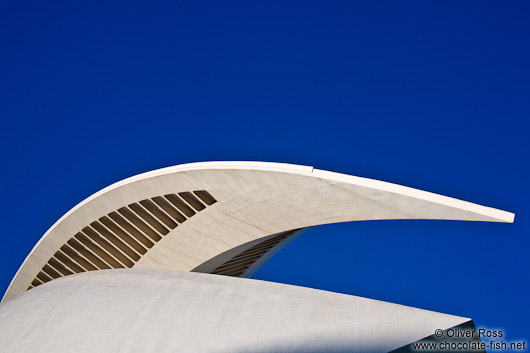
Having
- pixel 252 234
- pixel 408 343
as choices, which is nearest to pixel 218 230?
pixel 252 234

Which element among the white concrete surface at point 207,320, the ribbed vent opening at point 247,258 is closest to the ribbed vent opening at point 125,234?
the ribbed vent opening at point 247,258

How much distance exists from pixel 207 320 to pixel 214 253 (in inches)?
373

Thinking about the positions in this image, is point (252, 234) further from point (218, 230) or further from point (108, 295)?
point (108, 295)

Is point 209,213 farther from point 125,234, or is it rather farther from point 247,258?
point 247,258

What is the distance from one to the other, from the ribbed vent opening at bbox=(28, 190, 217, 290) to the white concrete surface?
21.9ft

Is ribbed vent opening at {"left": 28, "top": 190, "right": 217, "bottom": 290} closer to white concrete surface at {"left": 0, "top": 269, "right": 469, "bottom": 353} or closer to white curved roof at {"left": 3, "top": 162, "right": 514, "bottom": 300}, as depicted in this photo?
white curved roof at {"left": 3, "top": 162, "right": 514, "bottom": 300}

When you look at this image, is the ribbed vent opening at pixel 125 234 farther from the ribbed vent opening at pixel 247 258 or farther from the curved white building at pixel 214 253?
the ribbed vent opening at pixel 247 258

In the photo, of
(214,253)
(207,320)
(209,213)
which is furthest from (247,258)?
(207,320)

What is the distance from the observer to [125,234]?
55.5ft

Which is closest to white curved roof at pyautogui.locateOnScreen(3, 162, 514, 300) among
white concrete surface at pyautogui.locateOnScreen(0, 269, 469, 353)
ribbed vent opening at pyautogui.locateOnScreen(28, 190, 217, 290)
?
ribbed vent opening at pyautogui.locateOnScreen(28, 190, 217, 290)

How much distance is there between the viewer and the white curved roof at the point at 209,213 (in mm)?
11195

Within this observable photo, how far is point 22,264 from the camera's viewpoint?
1917 cm

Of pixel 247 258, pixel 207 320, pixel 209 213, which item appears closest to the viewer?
pixel 207 320

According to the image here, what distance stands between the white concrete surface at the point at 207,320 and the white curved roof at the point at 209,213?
4.50 metres
